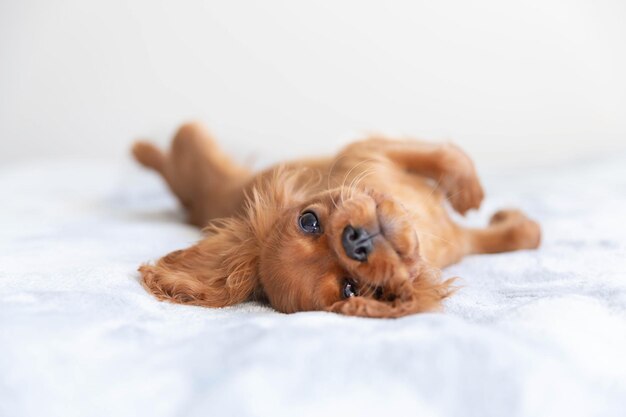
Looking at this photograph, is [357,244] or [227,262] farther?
[227,262]

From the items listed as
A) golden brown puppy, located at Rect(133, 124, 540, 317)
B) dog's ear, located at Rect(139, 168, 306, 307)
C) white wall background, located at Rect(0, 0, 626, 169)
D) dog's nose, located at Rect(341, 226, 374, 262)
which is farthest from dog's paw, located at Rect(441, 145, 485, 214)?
white wall background, located at Rect(0, 0, 626, 169)

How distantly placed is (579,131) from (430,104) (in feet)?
3.16

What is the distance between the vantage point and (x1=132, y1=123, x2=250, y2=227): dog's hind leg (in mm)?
2406

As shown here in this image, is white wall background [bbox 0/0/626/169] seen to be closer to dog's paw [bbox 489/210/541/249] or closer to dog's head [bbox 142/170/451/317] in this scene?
dog's paw [bbox 489/210/541/249]

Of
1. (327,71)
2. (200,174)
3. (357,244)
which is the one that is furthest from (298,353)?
(327,71)

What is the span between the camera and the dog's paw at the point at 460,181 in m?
2.17

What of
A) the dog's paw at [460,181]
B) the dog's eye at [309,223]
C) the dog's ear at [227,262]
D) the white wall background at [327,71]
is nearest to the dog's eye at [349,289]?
the dog's eye at [309,223]

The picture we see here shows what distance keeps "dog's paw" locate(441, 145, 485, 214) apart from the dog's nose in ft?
2.71

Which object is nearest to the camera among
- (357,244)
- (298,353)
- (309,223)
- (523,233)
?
(298,353)

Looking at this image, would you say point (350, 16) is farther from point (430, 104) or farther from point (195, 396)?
point (195, 396)

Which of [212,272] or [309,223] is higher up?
[309,223]

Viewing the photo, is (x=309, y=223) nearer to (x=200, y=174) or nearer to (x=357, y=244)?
(x=357, y=244)

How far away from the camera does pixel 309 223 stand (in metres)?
1.55

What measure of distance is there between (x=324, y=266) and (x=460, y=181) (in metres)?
0.87
